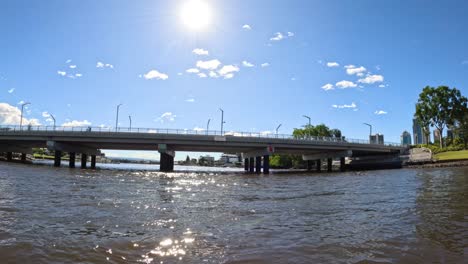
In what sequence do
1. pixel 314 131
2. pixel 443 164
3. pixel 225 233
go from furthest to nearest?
1. pixel 314 131
2. pixel 443 164
3. pixel 225 233

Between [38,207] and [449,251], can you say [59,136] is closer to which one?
[38,207]

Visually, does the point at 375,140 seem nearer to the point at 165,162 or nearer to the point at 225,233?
the point at 165,162

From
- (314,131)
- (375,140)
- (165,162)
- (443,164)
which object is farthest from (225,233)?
(314,131)

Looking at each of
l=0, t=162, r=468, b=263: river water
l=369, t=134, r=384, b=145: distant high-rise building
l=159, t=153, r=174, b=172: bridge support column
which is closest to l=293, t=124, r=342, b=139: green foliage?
l=369, t=134, r=384, b=145: distant high-rise building

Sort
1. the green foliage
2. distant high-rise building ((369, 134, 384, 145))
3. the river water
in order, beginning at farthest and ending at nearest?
the green foliage < distant high-rise building ((369, 134, 384, 145)) < the river water

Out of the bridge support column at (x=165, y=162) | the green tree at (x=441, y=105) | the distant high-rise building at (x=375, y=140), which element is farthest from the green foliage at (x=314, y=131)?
the bridge support column at (x=165, y=162)

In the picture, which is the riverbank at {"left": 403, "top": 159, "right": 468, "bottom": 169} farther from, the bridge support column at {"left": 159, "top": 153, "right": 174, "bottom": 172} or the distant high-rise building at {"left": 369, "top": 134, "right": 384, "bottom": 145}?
the bridge support column at {"left": 159, "top": 153, "right": 174, "bottom": 172}

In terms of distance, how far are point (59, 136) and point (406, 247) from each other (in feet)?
220

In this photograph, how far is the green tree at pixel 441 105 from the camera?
303 feet

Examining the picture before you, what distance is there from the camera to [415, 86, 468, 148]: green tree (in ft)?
303

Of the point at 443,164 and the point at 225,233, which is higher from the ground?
the point at 443,164

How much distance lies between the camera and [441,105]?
93.0 meters

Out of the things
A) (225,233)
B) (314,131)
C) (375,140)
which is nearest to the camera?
(225,233)

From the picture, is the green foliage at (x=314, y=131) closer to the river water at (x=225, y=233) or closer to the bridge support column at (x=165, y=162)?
the bridge support column at (x=165, y=162)
